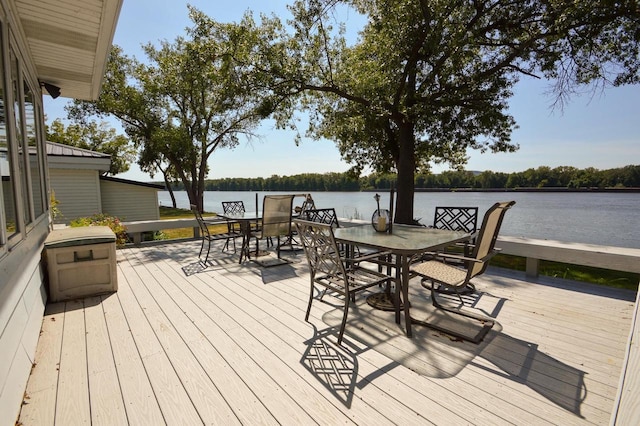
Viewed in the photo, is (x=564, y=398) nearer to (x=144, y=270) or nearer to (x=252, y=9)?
(x=144, y=270)

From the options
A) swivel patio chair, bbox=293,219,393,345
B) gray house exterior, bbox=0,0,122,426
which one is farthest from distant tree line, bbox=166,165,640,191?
gray house exterior, bbox=0,0,122,426

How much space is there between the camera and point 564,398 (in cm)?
177

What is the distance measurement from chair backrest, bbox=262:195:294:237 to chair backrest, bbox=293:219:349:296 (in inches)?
82.9

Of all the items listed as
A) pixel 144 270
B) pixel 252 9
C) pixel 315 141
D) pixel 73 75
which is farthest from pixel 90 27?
pixel 315 141

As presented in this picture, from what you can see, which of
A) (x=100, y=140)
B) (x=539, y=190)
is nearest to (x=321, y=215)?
(x=539, y=190)

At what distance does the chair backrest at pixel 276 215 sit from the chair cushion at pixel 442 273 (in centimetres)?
265

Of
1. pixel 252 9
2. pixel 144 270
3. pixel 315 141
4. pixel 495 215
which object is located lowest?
pixel 144 270

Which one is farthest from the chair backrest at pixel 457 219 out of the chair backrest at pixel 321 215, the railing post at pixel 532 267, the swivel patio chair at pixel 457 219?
the chair backrest at pixel 321 215

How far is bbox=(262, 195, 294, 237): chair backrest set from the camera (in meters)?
4.76

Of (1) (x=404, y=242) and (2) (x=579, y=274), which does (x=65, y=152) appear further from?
(2) (x=579, y=274)

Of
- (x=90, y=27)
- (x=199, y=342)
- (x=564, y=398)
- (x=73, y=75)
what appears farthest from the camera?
(x=73, y=75)

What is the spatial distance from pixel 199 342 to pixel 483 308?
2781 millimetres

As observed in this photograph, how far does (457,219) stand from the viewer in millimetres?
4250

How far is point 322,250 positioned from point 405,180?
5397mm
